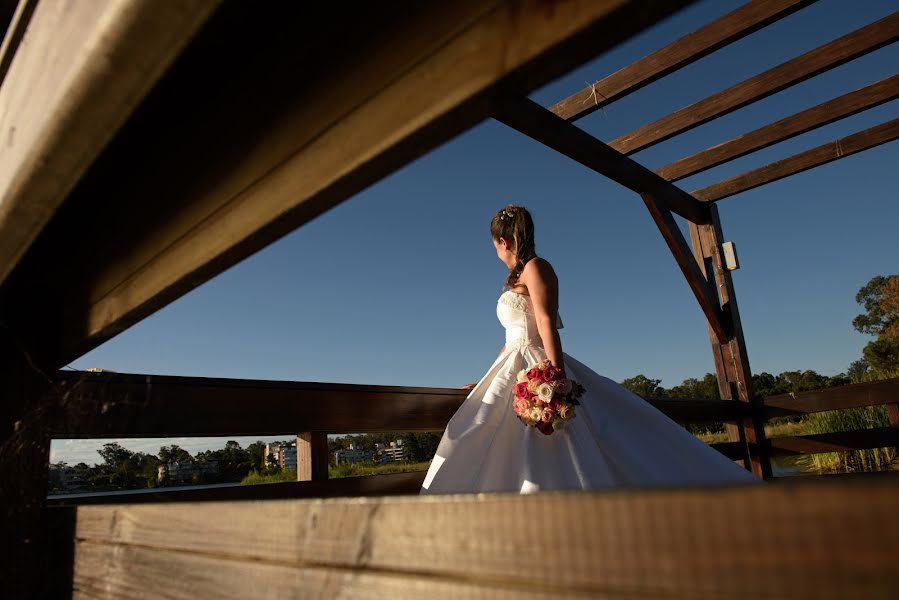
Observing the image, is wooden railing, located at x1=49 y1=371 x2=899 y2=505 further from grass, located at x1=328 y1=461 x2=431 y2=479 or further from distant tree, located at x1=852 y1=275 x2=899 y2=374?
distant tree, located at x1=852 y1=275 x2=899 y2=374

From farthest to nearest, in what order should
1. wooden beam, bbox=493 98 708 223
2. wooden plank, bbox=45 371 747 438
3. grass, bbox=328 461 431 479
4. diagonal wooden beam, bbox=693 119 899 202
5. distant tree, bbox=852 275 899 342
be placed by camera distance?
1. distant tree, bbox=852 275 899 342
2. diagonal wooden beam, bbox=693 119 899 202
3. wooden beam, bbox=493 98 708 223
4. grass, bbox=328 461 431 479
5. wooden plank, bbox=45 371 747 438

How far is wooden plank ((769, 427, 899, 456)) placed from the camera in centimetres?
438

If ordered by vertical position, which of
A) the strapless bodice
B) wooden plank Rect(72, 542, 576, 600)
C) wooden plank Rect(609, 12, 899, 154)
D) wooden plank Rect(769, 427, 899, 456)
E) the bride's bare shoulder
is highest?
wooden plank Rect(609, 12, 899, 154)

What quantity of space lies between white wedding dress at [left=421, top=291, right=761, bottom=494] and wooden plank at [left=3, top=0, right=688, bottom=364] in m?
1.45

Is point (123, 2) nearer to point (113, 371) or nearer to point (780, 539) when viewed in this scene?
point (780, 539)

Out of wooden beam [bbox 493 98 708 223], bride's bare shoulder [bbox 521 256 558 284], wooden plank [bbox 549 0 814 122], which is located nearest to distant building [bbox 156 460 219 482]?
bride's bare shoulder [bbox 521 256 558 284]

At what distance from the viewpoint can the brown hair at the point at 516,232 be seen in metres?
2.76

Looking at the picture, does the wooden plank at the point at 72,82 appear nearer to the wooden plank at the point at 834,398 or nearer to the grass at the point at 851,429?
the wooden plank at the point at 834,398

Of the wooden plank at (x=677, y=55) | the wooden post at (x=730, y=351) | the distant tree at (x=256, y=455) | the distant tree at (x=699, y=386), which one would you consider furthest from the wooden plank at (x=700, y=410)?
the distant tree at (x=699, y=386)

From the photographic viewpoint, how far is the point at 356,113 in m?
0.52

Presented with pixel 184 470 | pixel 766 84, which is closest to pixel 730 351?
pixel 766 84

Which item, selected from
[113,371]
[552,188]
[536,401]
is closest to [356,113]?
[113,371]

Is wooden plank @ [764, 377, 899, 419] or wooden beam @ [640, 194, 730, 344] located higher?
wooden beam @ [640, 194, 730, 344]

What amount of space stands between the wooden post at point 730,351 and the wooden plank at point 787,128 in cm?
82
